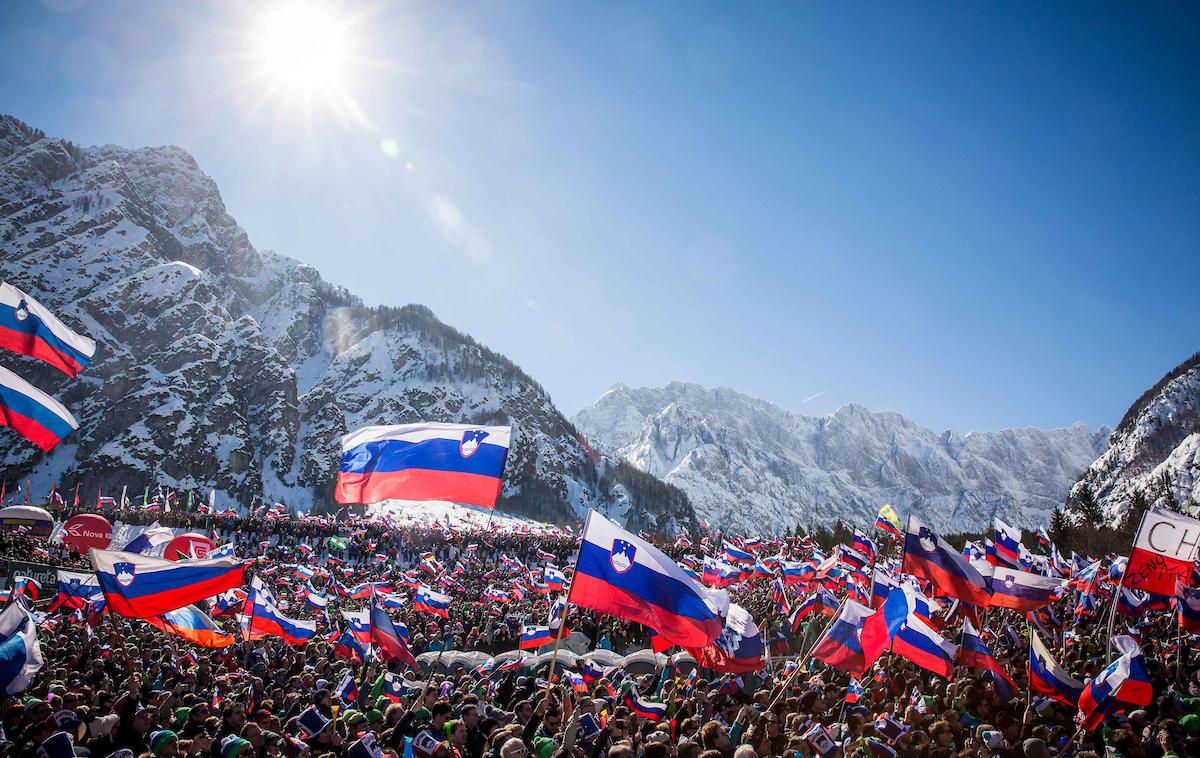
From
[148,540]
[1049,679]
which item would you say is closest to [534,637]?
[1049,679]

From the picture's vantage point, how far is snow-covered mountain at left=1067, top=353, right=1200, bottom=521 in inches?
2741

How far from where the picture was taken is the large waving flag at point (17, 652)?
6832 millimetres

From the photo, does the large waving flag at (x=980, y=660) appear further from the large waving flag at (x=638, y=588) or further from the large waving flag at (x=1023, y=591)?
the large waving flag at (x=638, y=588)

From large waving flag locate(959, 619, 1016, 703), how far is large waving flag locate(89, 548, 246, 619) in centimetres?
1232

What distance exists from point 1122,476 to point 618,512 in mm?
98437

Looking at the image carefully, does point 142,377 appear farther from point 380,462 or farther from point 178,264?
point 380,462

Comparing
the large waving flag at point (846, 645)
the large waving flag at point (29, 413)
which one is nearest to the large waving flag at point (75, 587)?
the large waving flag at point (29, 413)

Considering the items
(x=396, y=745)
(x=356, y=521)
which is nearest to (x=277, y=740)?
(x=396, y=745)

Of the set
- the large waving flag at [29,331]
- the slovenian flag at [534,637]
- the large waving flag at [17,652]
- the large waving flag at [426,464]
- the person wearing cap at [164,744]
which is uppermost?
the large waving flag at [29,331]

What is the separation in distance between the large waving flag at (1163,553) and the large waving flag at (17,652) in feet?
56.1

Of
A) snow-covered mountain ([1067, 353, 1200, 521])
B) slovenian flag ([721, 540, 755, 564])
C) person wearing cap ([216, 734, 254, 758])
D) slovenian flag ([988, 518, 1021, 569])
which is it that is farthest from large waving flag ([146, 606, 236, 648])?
snow-covered mountain ([1067, 353, 1200, 521])

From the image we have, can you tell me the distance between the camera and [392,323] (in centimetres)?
18562

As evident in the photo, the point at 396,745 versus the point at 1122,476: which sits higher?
the point at 1122,476

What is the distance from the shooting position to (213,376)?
401 ft
